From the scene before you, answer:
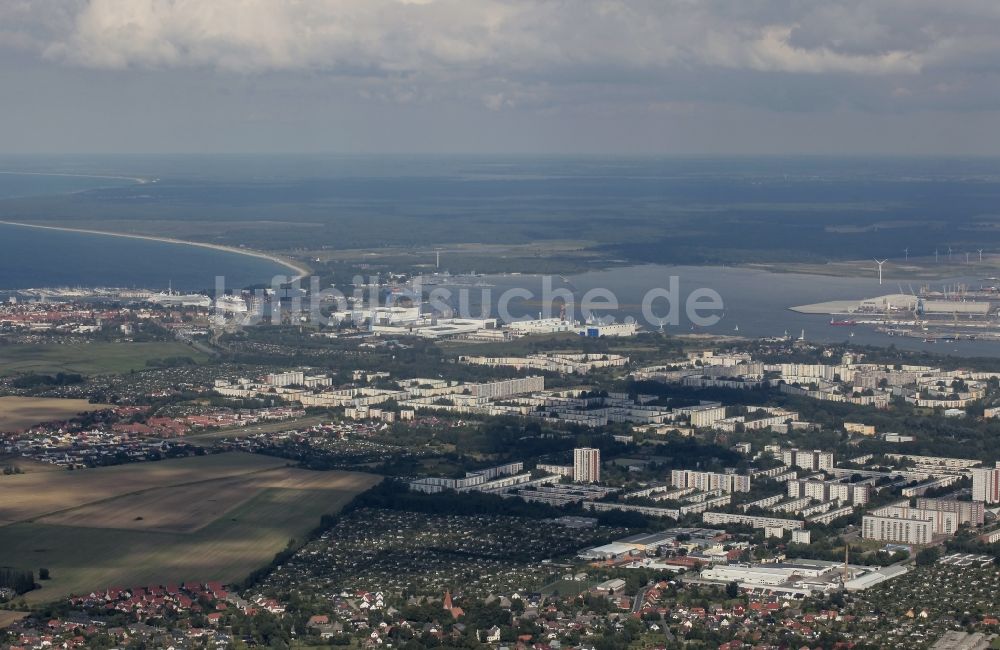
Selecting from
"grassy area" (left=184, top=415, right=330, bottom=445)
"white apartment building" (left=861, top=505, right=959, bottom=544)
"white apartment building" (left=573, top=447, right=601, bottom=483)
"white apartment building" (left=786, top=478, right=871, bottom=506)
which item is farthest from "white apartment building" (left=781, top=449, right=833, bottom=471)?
"grassy area" (left=184, top=415, right=330, bottom=445)

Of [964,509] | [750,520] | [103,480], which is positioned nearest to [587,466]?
[750,520]

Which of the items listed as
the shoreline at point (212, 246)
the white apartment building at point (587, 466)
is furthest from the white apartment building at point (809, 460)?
the shoreline at point (212, 246)

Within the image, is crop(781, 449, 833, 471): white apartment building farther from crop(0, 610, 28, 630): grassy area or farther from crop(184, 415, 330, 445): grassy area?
crop(0, 610, 28, 630): grassy area

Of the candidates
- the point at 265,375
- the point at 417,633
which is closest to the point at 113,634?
the point at 417,633

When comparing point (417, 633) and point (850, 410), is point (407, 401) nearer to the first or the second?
point (850, 410)

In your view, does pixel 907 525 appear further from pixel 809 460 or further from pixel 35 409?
pixel 35 409

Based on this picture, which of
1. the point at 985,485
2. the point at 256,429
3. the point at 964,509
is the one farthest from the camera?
the point at 256,429
